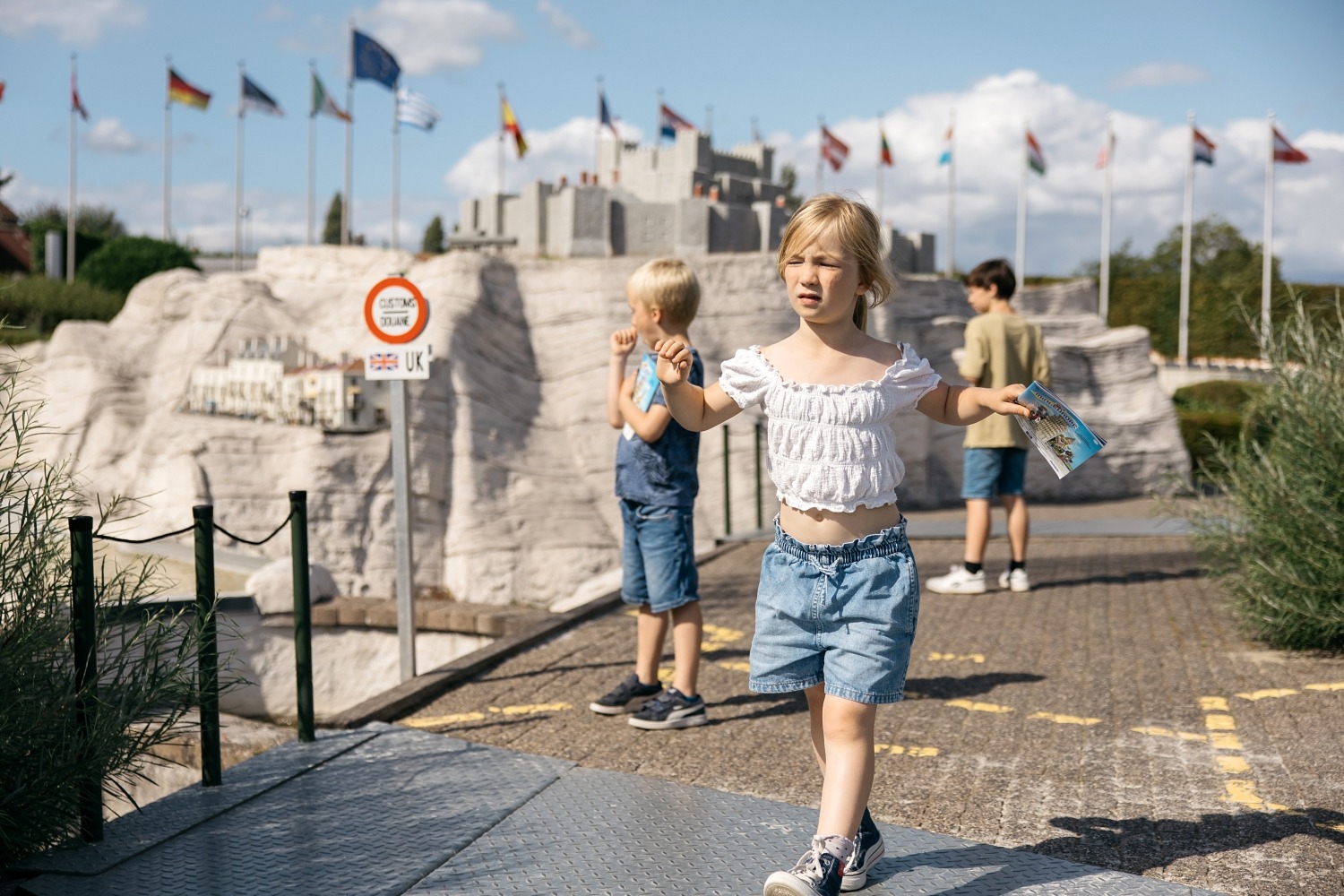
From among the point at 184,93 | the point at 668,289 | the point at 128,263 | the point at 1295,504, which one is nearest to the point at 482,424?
the point at 1295,504

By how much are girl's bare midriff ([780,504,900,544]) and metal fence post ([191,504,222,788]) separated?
1835 millimetres

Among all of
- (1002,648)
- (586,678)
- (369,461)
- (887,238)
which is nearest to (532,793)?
(586,678)

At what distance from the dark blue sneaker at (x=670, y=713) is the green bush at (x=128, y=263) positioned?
27.9m

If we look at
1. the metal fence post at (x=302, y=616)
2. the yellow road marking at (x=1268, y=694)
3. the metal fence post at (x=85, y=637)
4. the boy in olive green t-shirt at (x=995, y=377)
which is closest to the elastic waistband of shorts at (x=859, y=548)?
the metal fence post at (x=85, y=637)

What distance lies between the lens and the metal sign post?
18.1 ft

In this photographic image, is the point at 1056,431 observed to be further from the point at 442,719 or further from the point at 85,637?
the point at 442,719

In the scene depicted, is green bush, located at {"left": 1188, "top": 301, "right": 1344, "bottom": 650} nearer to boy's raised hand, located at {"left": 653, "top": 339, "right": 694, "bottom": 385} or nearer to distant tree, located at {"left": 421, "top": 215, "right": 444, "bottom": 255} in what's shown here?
boy's raised hand, located at {"left": 653, "top": 339, "right": 694, "bottom": 385}

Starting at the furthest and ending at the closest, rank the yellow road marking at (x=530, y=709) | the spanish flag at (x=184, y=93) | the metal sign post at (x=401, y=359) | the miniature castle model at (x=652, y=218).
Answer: the spanish flag at (x=184, y=93) < the miniature castle model at (x=652, y=218) < the metal sign post at (x=401, y=359) < the yellow road marking at (x=530, y=709)

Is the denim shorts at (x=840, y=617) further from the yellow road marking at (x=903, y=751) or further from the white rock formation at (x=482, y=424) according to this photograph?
the white rock formation at (x=482, y=424)

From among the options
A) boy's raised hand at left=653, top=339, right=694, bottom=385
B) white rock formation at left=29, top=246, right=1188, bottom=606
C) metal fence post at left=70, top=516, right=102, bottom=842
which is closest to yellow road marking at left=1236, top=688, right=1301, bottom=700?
boy's raised hand at left=653, top=339, right=694, bottom=385

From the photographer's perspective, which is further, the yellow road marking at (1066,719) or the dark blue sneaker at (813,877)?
the yellow road marking at (1066,719)

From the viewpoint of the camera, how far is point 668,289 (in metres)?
4.20

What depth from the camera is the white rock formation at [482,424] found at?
14.9 metres

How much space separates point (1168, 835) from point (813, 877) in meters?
1.38
